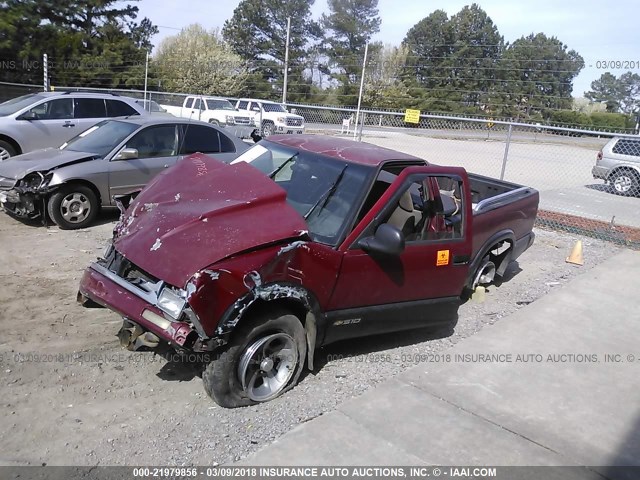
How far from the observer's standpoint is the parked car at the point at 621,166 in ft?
52.4

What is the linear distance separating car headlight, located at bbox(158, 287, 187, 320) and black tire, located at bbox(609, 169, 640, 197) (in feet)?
53.0

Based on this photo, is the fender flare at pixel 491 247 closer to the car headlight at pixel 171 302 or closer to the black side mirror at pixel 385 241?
the black side mirror at pixel 385 241

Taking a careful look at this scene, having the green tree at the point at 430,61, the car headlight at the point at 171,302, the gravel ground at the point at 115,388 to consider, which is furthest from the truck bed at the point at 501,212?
the green tree at the point at 430,61

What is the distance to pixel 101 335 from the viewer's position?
4629mm

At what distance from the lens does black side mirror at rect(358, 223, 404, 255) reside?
3938 mm

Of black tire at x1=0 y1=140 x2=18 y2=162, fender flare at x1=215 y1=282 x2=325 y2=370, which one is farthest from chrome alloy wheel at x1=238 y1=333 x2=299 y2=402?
black tire at x1=0 y1=140 x2=18 y2=162

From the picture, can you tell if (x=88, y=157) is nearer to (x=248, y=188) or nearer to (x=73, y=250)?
(x=73, y=250)

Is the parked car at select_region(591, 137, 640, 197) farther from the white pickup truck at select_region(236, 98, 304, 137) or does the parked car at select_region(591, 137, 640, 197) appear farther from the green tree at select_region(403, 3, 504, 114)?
the green tree at select_region(403, 3, 504, 114)

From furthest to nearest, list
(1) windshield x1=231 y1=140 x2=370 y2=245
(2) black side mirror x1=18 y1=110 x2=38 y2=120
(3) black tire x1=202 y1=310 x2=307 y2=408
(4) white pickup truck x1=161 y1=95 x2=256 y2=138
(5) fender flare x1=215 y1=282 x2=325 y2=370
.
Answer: (4) white pickup truck x1=161 y1=95 x2=256 y2=138, (2) black side mirror x1=18 y1=110 x2=38 y2=120, (1) windshield x1=231 y1=140 x2=370 y2=245, (3) black tire x1=202 y1=310 x2=307 y2=408, (5) fender flare x1=215 y1=282 x2=325 y2=370

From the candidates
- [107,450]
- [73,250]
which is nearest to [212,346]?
[107,450]

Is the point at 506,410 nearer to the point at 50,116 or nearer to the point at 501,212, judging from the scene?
the point at 501,212

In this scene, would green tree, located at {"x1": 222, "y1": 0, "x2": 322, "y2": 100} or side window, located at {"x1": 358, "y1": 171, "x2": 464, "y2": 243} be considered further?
green tree, located at {"x1": 222, "y1": 0, "x2": 322, "y2": 100}

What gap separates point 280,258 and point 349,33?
60.7 metres

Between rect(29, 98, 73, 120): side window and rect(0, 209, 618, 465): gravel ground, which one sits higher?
rect(29, 98, 73, 120): side window
